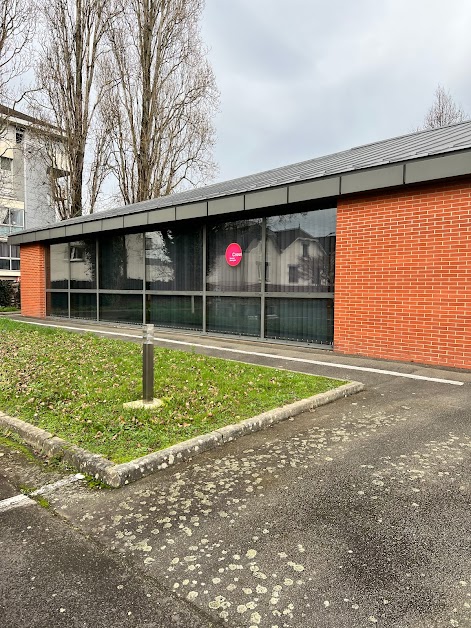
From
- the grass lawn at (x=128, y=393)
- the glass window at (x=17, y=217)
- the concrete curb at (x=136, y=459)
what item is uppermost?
the glass window at (x=17, y=217)

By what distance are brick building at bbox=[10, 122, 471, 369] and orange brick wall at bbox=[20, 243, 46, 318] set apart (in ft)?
9.61

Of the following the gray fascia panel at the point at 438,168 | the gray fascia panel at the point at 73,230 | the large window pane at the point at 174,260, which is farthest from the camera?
the gray fascia panel at the point at 73,230

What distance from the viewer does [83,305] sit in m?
14.1

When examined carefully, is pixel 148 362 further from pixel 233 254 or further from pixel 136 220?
pixel 136 220

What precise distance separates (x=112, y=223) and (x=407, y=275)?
807 centimetres

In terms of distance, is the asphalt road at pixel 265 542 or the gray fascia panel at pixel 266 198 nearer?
the asphalt road at pixel 265 542

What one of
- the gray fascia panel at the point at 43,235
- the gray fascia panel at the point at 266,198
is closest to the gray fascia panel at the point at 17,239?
the gray fascia panel at the point at 43,235

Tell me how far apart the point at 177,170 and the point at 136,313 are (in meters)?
Result: 13.7

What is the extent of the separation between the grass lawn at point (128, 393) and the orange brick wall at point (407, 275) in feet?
6.95

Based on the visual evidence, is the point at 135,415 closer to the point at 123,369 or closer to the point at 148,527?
the point at 148,527

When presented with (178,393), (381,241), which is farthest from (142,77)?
(178,393)

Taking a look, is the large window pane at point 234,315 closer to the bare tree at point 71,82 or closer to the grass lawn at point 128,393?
the grass lawn at point 128,393

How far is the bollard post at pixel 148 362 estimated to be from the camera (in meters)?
4.45

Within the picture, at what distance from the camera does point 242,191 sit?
8.83 m
